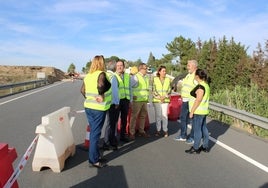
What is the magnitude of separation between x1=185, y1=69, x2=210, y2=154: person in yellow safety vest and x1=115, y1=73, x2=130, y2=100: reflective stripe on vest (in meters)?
1.56

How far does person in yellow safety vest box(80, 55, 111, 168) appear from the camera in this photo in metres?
7.20

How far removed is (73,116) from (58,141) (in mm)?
7337

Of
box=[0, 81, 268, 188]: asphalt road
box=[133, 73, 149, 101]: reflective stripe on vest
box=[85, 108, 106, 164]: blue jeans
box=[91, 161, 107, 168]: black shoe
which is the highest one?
box=[133, 73, 149, 101]: reflective stripe on vest

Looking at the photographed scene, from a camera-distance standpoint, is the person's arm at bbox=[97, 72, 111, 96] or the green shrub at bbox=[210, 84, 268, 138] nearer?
the person's arm at bbox=[97, 72, 111, 96]

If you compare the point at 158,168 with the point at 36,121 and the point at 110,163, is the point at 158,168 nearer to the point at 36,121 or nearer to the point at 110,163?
the point at 110,163

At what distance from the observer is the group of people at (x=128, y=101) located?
7281 millimetres

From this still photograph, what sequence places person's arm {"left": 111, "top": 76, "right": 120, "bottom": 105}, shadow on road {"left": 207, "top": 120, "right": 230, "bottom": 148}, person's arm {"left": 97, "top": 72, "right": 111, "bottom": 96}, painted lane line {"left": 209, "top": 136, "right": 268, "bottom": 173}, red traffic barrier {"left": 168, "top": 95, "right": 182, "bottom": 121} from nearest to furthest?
person's arm {"left": 97, "top": 72, "right": 111, "bottom": 96} → painted lane line {"left": 209, "top": 136, "right": 268, "bottom": 173} → person's arm {"left": 111, "top": 76, "right": 120, "bottom": 105} → shadow on road {"left": 207, "top": 120, "right": 230, "bottom": 148} → red traffic barrier {"left": 168, "top": 95, "right": 182, "bottom": 121}

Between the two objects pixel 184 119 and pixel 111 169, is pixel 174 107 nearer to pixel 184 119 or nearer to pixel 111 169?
pixel 184 119

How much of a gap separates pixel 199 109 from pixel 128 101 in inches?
69.9

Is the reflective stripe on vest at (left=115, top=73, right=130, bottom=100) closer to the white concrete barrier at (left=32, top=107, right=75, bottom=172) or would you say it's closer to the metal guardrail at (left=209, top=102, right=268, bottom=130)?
the white concrete barrier at (left=32, top=107, right=75, bottom=172)

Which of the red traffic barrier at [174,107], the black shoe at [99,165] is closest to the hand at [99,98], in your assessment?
the black shoe at [99,165]

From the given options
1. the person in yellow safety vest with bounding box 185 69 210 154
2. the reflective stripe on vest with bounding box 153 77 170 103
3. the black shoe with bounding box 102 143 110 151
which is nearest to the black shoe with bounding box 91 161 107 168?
the black shoe with bounding box 102 143 110 151

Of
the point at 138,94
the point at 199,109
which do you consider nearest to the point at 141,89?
the point at 138,94

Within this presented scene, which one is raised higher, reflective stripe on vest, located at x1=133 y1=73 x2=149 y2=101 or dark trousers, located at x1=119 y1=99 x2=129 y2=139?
reflective stripe on vest, located at x1=133 y1=73 x2=149 y2=101
